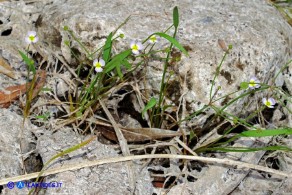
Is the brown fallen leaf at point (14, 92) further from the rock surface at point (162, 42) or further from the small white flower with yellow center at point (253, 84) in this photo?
the small white flower with yellow center at point (253, 84)

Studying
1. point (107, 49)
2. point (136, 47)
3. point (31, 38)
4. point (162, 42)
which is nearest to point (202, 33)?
point (162, 42)

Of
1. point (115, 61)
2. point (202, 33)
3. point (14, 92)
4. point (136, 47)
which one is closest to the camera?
point (115, 61)

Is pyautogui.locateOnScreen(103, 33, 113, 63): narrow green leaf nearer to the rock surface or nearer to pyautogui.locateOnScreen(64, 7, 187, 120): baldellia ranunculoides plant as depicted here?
pyautogui.locateOnScreen(64, 7, 187, 120): baldellia ranunculoides plant

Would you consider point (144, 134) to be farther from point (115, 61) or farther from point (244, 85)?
point (244, 85)

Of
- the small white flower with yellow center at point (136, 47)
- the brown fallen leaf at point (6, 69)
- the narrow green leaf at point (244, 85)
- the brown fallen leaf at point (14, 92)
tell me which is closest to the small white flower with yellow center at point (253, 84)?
the narrow green leaf at point (244, 85)

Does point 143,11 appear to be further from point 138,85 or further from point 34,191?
point 34,191
